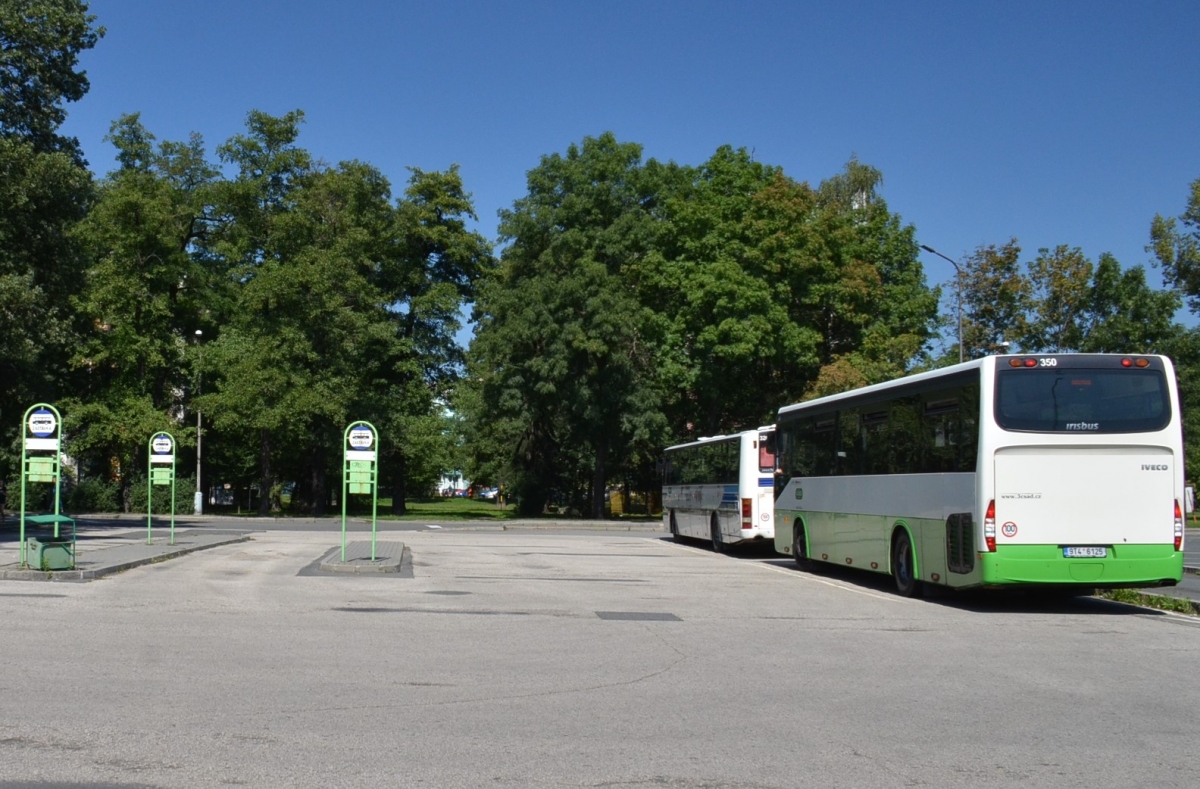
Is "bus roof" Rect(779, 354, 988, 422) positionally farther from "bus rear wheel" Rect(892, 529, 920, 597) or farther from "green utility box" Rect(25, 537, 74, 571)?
"green utility box" Rect(25, 537, 74, 571)

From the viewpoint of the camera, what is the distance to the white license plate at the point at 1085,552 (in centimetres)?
1534

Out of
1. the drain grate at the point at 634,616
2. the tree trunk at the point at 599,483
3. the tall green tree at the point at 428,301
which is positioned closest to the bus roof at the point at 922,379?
the drain grate at the point at 634,616

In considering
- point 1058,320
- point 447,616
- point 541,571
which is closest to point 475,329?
point 1058,320

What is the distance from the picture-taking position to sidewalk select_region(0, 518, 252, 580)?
1812 cm

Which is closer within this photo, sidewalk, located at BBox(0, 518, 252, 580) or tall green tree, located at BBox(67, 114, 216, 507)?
sidewalk, located at BBox(0, 518, 252, 580)

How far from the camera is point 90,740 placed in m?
7.21

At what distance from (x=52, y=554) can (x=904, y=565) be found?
13.1 metres

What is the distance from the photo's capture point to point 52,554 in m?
18.3

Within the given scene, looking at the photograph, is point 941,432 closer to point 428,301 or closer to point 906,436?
point 906,436

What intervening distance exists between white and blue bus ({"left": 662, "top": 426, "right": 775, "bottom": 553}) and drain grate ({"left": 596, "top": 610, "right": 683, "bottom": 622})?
1166 centimetres

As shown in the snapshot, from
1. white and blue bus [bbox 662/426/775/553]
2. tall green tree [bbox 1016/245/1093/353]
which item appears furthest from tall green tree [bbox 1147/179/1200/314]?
white and blue bus [bbox 662/426/775/553]

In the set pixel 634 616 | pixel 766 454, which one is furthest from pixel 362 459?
pixel 766 454

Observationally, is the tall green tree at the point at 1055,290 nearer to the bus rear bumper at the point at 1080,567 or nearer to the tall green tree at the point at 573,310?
the tall green tree at the point at 573,310

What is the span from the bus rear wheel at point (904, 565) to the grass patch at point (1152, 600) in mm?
3126
